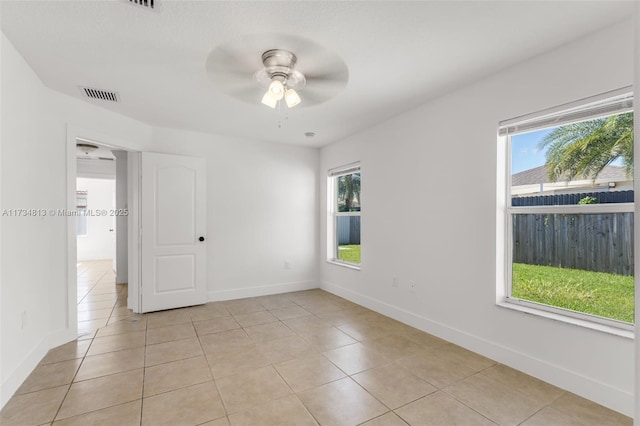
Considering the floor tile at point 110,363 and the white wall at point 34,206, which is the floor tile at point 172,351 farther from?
the white wall at point 34,206

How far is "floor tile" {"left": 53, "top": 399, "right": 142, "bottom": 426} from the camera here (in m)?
1.79

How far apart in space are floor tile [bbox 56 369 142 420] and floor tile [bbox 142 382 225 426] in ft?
0.65

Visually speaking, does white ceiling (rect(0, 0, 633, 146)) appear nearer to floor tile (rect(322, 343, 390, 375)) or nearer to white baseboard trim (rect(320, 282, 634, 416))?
white baseboard trim (rect(320, 282, 634, 416))

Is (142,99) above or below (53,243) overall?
above

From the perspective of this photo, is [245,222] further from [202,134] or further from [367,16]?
[367,16]

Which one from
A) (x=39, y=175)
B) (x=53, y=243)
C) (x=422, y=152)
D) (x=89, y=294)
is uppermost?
(x=422, y=152)

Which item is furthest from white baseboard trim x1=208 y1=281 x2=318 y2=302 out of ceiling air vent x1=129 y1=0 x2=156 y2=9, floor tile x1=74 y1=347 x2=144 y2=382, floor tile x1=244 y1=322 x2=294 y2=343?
ceiling air vent x1=129 y1=0 x2=156 y2=9

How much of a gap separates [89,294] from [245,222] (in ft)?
9.22

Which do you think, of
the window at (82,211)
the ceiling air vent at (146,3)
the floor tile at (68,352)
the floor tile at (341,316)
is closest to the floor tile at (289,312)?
the floor tile at (341,316)

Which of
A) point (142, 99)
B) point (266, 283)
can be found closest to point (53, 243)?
point (142, 99)

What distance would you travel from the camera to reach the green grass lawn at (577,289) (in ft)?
6.58

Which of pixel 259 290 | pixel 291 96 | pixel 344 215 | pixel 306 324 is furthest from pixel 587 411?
pixel 259 290

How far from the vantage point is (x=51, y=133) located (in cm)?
283

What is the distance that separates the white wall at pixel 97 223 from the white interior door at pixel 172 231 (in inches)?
230
